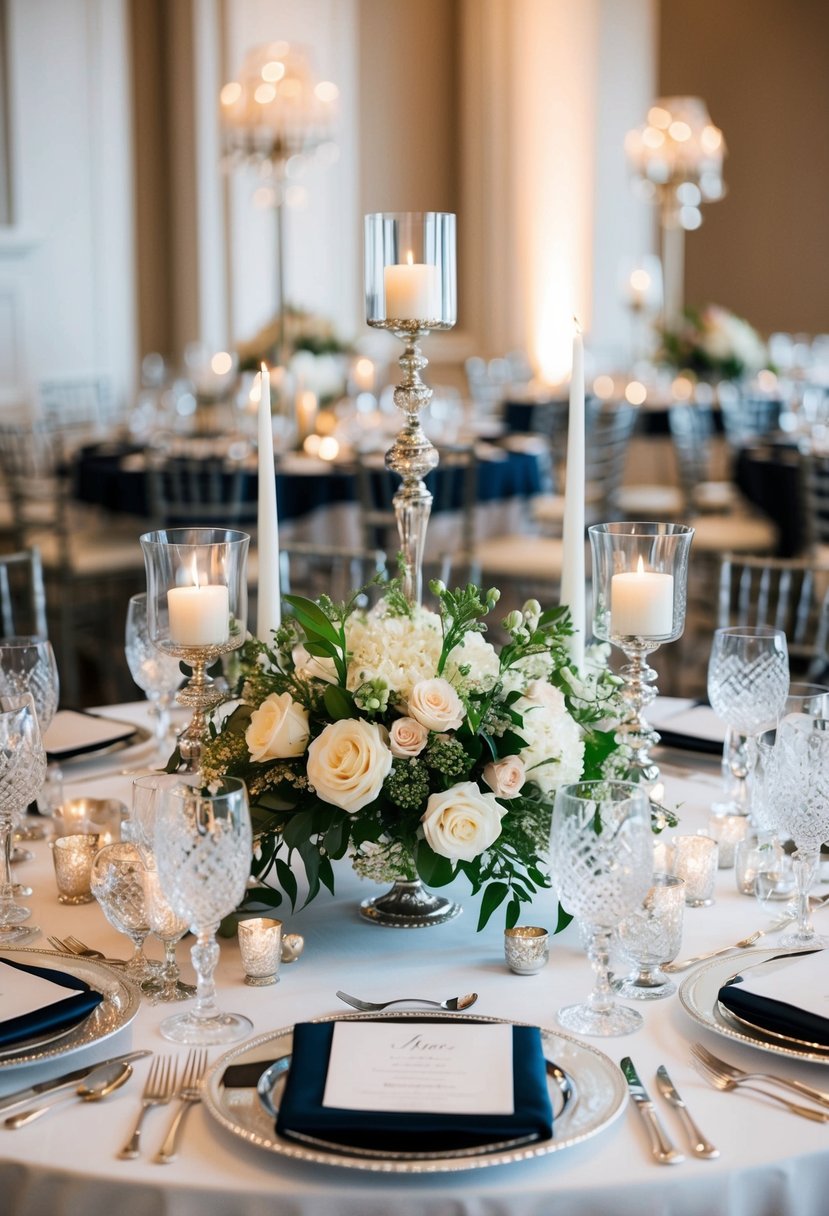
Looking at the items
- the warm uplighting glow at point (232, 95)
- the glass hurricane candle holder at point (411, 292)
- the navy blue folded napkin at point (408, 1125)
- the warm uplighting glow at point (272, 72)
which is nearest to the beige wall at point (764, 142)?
the warm uplighting glow at point (272, 72)

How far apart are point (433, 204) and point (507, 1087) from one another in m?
8.35

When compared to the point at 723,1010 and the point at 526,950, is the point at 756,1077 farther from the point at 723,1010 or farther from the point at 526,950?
the point at 526,950

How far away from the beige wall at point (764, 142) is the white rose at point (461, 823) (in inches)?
360

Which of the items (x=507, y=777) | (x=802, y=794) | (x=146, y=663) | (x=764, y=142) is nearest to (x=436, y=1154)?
(x=507, y=777)

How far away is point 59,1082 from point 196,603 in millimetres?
470

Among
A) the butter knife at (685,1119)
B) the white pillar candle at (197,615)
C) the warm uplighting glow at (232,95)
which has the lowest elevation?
the butter knife at (685,1119)

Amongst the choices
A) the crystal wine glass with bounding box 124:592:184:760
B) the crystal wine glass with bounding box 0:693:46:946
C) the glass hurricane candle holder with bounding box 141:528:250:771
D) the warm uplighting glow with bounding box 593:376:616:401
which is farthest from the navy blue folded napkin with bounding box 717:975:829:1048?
the warm uplighting glow with bounding box 593:376:616:401

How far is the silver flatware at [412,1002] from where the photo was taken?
1216 mm

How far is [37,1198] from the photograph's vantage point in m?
1.00

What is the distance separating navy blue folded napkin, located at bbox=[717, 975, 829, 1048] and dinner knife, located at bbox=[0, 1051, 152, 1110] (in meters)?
0.47

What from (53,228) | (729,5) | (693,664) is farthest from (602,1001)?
(729,5)

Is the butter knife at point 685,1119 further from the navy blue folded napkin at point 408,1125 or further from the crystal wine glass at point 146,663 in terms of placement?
the crystal wine glass at point 146,663

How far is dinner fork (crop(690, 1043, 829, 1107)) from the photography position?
3.55 ft

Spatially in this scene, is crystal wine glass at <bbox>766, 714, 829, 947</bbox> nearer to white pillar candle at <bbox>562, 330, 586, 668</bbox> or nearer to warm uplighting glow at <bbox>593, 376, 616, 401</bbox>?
white pillar candle at <bbox>562, 330, 586, 668</bbox>
